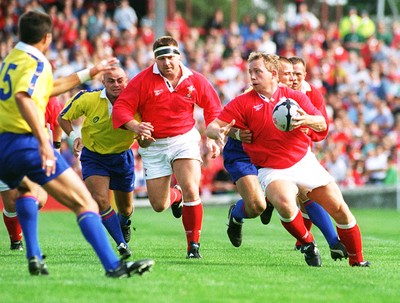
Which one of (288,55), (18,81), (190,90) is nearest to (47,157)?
(18,81)

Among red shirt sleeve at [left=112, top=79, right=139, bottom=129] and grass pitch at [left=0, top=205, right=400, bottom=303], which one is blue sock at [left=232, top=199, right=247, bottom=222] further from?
red shirt sleeve at [left=112, top=79, right=139, bottom=129]

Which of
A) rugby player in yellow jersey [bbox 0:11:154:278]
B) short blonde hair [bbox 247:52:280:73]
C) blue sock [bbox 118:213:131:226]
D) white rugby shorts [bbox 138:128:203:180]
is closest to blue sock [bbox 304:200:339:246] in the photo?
white rugby shorts [bbox 138:128:203:180]

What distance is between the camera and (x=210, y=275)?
26.2ft

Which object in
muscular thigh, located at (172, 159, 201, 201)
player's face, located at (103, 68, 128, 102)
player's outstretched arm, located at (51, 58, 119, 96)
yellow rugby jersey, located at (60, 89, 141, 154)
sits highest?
player's outstretched arm, located at (51, 58, 119, 96)

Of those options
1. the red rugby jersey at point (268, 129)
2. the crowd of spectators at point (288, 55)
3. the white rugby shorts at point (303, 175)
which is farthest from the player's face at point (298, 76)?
the crowd of spectators at point (288, 55)

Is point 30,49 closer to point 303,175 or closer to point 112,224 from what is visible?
point 303,175

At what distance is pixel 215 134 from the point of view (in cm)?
901

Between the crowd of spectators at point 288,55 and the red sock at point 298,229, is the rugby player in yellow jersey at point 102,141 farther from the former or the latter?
the crowd of spectators at point 288,55

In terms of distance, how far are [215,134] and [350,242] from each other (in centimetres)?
166

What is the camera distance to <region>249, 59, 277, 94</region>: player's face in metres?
9.12

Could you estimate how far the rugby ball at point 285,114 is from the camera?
8.50 meters

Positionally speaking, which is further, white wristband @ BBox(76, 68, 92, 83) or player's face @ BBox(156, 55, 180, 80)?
player's face @ BBox(156, 55, 180, 80)

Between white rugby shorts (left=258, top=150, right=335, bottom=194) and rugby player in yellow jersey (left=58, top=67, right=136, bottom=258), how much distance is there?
82.9 inches

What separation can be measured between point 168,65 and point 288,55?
1638 cm
